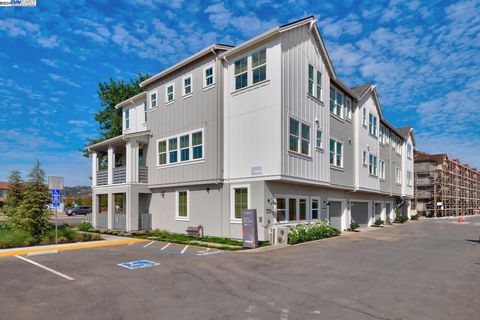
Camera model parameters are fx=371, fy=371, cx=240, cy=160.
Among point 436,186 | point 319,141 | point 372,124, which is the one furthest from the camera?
point 436,186

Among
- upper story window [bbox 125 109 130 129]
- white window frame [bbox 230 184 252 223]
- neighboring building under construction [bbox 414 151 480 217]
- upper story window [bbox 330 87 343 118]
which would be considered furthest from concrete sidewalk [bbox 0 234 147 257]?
neighboring building under construction [bbox 414 151 480 217]

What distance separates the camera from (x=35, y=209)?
717 inches

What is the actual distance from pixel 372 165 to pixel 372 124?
3.48 m

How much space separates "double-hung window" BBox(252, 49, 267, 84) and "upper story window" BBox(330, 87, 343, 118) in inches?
295

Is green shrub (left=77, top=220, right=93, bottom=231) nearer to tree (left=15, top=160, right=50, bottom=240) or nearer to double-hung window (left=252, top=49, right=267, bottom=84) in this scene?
tree (left=15, top=160, right=50, bottom=240)

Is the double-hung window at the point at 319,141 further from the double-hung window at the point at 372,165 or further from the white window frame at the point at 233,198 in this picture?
the double-hung window at the point at 372,165

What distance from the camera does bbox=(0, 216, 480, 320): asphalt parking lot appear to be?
23.3 ft

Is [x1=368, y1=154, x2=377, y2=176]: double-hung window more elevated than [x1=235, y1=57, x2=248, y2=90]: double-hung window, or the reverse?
[x1=235, y1=57, x2=248, y2=90]: double-hung window

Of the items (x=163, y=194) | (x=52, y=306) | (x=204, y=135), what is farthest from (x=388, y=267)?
(x=163, y=194)

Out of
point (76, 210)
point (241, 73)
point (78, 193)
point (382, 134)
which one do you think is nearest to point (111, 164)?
point (241, 73)

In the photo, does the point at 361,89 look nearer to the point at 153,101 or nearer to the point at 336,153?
the point at 336,153

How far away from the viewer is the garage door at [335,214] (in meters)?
24.4

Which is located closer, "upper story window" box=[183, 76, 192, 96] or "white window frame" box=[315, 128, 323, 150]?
"white window frame" box=[315, 128, 323, 150]

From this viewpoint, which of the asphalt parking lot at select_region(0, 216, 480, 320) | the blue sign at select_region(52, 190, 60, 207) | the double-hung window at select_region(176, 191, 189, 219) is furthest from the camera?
the double-hung window at select_region(176, 191, 189, 219)
